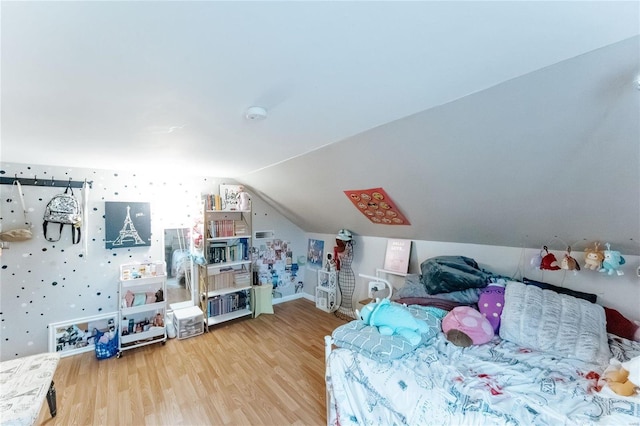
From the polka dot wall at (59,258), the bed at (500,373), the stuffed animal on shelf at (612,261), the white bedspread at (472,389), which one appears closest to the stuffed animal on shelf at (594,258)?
the stuffed animal on shelf at (612,261)

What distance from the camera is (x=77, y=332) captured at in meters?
2.99

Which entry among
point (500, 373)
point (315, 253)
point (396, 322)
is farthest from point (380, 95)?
point (315, 253)

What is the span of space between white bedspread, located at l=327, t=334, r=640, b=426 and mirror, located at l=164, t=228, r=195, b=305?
2.69 m

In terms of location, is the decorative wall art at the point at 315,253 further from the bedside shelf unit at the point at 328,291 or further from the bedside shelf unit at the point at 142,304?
the bedside shelf unit at the point at 142,304

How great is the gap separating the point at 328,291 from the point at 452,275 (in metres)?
2.05

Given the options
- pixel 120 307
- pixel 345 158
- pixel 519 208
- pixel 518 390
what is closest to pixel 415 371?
pixel 518 390

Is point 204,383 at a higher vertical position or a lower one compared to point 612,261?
lower

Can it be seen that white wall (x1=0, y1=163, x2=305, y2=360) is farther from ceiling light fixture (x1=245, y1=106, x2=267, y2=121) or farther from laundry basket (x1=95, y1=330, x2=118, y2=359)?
ceiling light fixture (x1=245, y1=106, x2=267, y2=121)

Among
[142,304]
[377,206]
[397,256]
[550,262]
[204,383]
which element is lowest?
[204,383]

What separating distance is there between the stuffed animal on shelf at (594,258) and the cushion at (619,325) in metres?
0.32

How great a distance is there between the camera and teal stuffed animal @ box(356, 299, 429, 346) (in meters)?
1.84

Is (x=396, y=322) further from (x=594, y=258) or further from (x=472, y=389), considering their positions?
(x=594, y=258)

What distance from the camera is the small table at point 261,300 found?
12.9ft

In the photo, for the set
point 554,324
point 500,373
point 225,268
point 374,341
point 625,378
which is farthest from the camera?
point 225,268
